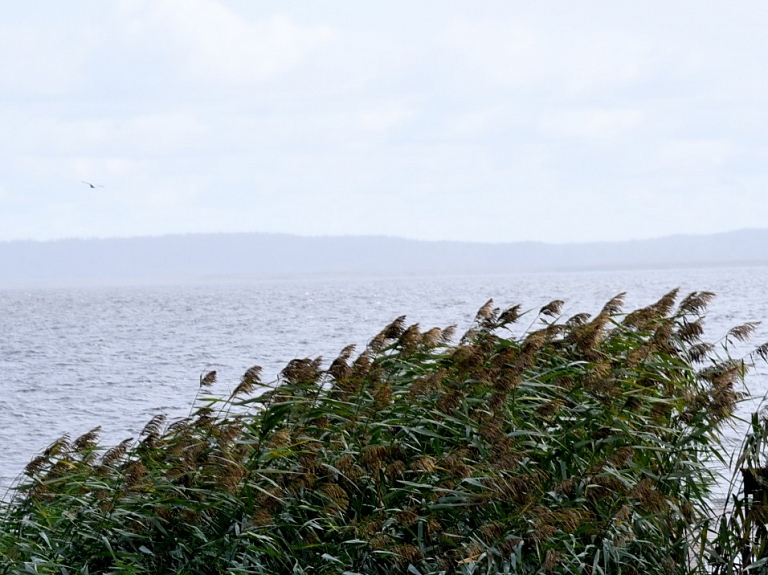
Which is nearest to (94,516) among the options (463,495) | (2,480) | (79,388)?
(463,495)

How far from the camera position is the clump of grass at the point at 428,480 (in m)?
5.87

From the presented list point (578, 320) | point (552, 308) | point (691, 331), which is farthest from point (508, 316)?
point (691, 331)

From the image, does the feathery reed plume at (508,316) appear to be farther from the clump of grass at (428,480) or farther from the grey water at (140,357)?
the grey water at (140,357)

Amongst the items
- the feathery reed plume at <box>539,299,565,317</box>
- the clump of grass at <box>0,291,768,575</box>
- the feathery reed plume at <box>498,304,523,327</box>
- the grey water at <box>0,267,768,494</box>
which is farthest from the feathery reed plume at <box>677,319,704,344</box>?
the feathery reed plume at <box>498,304,523,327</box>

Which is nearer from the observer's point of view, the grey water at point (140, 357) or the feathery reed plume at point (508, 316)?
the feathery reed plume at point (508, 316)

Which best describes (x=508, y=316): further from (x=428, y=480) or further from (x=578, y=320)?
(x=428, y=480)

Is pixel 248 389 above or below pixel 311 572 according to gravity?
above

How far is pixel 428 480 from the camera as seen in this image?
6.36 metres

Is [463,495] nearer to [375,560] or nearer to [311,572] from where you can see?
[375,560]

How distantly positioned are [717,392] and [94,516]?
3992 mm

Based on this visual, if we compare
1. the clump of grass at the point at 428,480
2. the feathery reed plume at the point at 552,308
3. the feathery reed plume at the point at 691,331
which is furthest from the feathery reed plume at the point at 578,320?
the feathery reed plume at the point at 691,331

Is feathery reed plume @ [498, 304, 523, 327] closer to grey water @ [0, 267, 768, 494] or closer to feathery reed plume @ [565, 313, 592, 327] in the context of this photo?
feathery reed plume @ [565, 313, 592, 327]

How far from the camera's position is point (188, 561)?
20.6ft

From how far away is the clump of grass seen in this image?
5.87 metres
